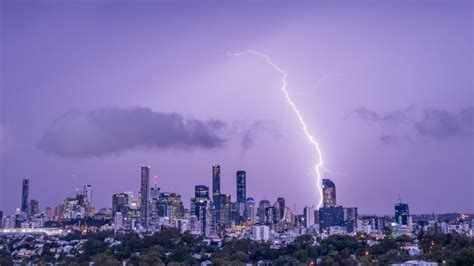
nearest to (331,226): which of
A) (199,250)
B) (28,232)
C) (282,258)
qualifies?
(28,232)

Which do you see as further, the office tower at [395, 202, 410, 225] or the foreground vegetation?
the office tower at [395, 202, 410, 225]

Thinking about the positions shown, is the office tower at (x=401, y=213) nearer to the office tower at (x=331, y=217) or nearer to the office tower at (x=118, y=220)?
the office tower at (x=331, y=217)

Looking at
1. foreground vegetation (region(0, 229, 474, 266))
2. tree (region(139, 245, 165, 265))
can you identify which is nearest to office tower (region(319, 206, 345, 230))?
foreground vegetation (region(0, 229, 474, 266))

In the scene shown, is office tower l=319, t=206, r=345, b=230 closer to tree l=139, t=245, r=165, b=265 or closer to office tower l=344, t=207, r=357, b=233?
office tower l=344, t=207, r=357, b=233

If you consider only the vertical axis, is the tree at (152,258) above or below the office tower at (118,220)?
below

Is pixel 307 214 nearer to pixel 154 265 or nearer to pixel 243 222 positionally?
pixel 243 222

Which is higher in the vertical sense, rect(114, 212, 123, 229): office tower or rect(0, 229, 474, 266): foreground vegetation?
rect(114, 212, 123, 229): office tower

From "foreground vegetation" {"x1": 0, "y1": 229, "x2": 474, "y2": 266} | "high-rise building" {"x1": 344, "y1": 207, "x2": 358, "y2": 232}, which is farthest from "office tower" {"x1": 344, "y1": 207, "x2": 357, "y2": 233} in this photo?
"foreground vegetation" {"x1": 0, "y1": 229, "x2": 474, "y2": 266}

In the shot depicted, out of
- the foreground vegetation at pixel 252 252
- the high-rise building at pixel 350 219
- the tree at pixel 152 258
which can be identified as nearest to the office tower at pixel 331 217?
the high-rise building at pixel 350 219
